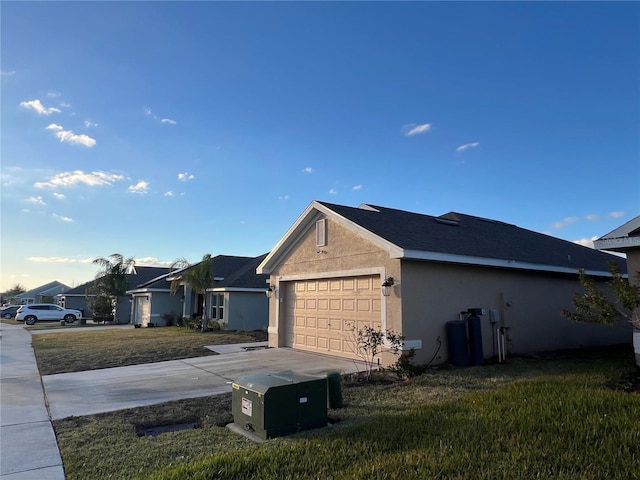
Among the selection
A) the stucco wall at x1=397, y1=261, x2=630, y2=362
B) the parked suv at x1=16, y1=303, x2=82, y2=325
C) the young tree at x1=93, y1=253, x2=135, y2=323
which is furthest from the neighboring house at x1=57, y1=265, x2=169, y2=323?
the stucco wall at x1=397, y1=261, x2=630, y2=362

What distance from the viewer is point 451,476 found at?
3926mm

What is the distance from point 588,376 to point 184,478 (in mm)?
8013

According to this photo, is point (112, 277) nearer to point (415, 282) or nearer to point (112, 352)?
point (112, 352)

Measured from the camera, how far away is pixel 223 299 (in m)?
24.9

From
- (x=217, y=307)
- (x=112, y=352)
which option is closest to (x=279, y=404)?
(x=112, y=352)

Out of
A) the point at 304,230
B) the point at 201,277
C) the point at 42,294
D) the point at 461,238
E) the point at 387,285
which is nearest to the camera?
the point at 387,285

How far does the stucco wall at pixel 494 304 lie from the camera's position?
35.1 feet

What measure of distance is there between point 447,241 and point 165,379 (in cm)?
849

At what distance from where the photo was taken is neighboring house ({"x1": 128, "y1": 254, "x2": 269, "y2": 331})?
24.0 meters

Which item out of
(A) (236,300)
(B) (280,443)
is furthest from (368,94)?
(A) (236,300)

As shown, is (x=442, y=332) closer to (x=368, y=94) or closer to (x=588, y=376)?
(x=588, y=376)

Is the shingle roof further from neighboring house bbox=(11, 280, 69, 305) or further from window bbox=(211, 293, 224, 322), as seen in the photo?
neighboring house bbox=(11, 280, 69, 305)

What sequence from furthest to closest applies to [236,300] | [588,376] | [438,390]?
Result: 1. [236,300]
2. [588,376]
3. [438,390]

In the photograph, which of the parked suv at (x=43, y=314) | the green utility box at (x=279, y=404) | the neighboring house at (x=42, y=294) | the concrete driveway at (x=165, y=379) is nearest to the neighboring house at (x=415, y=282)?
the concrete driveway at (x=165, y=379)
